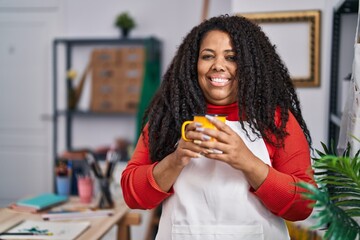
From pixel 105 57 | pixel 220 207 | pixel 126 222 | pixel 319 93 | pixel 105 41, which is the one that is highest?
pixel 105 41

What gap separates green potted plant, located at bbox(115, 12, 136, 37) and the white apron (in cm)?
293

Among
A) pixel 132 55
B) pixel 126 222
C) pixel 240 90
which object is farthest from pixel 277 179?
pixel 132 55

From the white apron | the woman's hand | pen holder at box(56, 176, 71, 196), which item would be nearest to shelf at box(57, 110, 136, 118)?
pen holder at box(56, 176, 71, 196)

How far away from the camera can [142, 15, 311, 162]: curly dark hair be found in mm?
1312

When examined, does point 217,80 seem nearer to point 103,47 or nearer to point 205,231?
point 205,231

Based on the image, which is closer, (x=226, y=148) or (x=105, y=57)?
(x=226, y=148)

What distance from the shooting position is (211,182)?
1329 millimetres

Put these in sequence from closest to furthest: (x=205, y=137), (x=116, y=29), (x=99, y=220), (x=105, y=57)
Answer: (x=205, y=137) < (x=99, y=220) < (x=105, y=57) < (x=116, y=29)

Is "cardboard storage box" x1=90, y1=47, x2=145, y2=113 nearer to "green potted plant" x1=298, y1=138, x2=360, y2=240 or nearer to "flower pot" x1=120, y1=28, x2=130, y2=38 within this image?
"flower pot" x1=120, y1=28, x2=130, y2=38

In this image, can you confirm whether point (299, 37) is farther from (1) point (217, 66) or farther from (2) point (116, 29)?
(2) point (116, 29)

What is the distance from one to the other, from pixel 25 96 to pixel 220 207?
3641 millimetres

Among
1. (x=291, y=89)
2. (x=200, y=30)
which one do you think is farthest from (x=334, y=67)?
(x=200, y=30)

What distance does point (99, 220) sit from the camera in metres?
1.98

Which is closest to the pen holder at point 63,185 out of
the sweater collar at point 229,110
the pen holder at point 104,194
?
the pen holder at point 104,194
